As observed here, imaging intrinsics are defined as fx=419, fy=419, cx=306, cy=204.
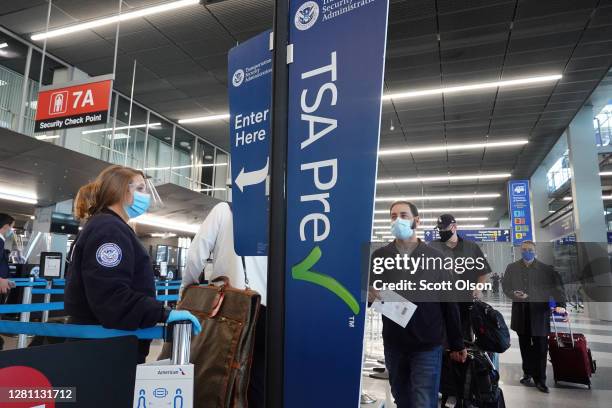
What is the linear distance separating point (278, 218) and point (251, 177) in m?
0.39

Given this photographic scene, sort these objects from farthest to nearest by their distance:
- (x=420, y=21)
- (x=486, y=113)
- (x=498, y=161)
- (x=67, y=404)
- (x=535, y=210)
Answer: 1. (x=535, y=210)
2. (x=498, y=161)
3. (x=486, y=113)
4. (x=420, y=21)
5. (x=67, y=404)

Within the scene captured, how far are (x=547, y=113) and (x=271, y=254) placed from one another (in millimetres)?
10648

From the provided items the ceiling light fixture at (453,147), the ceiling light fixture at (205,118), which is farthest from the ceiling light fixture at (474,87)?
the ceiling light fixture at (205,118)

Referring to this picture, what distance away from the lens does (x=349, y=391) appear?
3.87 ft

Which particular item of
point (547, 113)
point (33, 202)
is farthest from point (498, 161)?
point (33, 202)

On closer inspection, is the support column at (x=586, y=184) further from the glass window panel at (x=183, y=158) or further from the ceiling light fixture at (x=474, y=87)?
the glass window panel at (x=183, y=158)

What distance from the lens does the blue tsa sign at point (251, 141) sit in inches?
62.3

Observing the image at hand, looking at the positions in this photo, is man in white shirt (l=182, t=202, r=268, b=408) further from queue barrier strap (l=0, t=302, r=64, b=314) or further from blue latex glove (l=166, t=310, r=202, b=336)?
queue barrier strap (l=0, t=302, r=64, b=314)

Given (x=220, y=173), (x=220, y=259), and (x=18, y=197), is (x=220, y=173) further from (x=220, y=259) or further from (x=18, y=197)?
(x=220, y=259)

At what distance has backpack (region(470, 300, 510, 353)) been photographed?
3.13 meters

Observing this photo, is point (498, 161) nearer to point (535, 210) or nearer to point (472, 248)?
point (535, 210)

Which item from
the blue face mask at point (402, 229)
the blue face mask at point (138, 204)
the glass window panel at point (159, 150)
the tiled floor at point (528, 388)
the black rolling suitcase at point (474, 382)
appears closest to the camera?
the blue face mask at point (138, 204)

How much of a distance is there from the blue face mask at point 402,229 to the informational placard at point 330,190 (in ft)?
2.93

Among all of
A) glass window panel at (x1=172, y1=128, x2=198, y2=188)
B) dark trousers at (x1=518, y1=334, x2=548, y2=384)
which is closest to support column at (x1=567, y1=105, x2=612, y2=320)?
dark trousers at (x1=518, y1=334, x2=548, y2=384)
